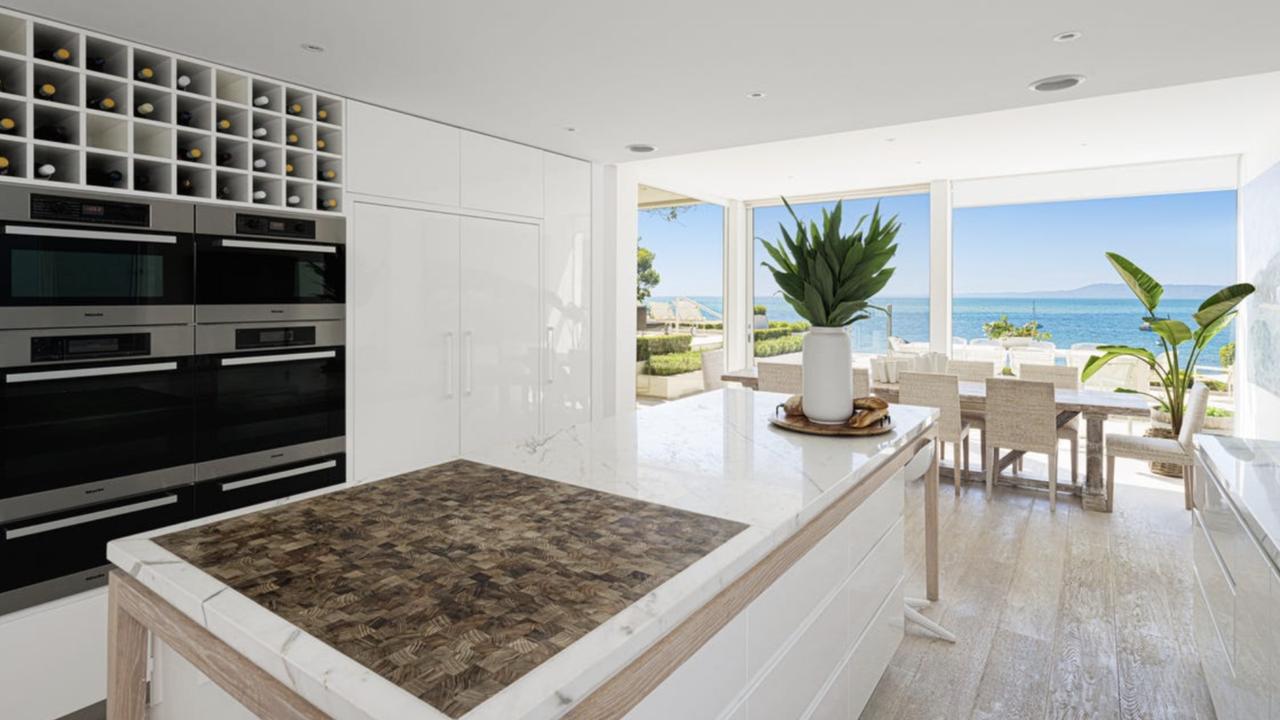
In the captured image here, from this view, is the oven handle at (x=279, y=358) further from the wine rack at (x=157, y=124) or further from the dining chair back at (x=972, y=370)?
the dining chair back at (x=972, y=370)

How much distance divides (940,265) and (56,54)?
6741 mm

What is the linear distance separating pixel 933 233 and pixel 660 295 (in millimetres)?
3763

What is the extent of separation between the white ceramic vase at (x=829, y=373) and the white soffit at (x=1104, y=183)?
18.2 feet

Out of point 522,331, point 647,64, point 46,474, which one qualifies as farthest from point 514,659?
point 522,331

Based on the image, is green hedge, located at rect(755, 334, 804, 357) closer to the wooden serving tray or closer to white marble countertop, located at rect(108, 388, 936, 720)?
white marble countertop, located at rect(108, 388, 936, 720)

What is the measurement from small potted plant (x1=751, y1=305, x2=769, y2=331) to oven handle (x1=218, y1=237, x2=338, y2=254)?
19.4 ft

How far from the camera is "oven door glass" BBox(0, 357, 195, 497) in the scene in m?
2.31

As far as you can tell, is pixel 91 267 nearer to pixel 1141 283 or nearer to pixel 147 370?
pixel 147 370

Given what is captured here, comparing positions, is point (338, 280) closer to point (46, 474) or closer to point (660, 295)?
point (46, 474)

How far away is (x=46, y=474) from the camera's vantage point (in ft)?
7.86

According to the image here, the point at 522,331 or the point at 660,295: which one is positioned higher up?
the point at 660,295

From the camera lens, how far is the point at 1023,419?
181 inches

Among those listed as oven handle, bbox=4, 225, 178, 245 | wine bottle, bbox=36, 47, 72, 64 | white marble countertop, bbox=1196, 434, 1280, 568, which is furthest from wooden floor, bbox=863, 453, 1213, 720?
wine bottle, bbox=36, 47, 72, 64

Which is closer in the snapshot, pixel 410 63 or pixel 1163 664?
pixel 1163 664
